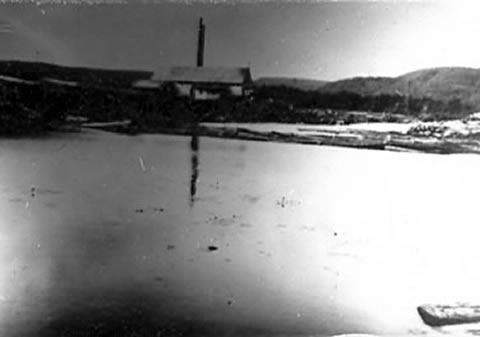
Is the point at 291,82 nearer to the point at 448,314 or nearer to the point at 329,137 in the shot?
the point at 329,137

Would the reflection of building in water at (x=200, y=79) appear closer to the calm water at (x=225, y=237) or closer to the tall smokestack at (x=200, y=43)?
the tall smokestack at (x=200, y=43)

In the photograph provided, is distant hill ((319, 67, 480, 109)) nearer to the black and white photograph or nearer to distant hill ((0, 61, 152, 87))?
the black and white photograph

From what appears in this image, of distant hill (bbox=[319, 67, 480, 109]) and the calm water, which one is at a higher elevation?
distant hill (bbox=[319, 67, 480, 109])

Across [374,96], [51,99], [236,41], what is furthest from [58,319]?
[374,96]

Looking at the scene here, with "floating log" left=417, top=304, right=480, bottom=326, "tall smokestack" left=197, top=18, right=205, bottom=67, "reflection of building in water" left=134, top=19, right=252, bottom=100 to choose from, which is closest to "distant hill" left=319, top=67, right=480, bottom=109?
"reflection of building in water" left=134, top=19, right=252, bottom=100

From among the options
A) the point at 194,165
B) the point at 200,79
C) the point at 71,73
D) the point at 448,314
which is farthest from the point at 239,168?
the point at 448,314
